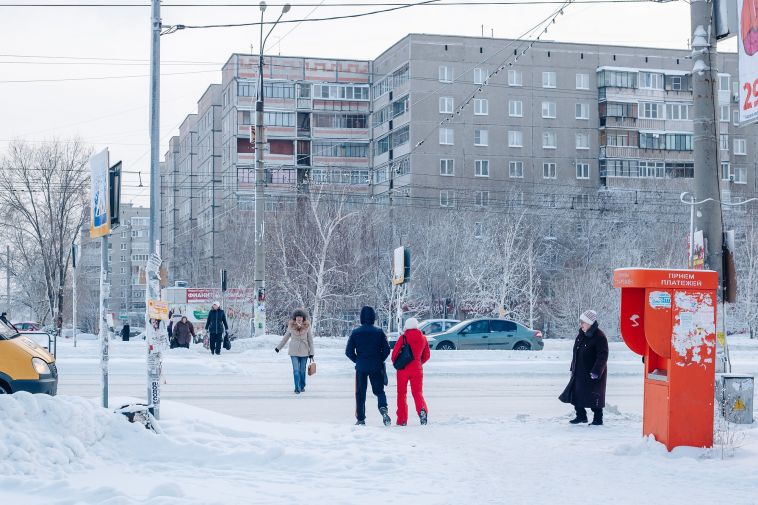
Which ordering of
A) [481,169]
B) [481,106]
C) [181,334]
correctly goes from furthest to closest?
1. [481,169]
2. [481,106]
3. [181,334]

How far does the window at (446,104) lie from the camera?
78.6m

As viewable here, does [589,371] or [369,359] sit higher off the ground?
[369,359]

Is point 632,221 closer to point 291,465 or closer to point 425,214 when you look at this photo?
point 425,214

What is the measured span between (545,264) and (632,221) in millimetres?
6481

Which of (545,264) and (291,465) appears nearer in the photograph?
(291,465)

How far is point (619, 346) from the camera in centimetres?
4169

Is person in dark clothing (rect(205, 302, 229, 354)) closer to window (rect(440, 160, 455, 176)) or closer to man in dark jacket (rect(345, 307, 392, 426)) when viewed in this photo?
man in dark jacket (rect(345, 307, 392, 426))

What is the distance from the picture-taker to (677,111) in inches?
3216

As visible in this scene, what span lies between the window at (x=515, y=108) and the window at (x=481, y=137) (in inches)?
104

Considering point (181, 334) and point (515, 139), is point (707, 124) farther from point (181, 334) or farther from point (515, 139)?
point (515, 139)

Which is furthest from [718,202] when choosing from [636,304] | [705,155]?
[636,304]

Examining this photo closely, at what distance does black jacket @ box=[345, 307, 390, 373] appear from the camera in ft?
45.4

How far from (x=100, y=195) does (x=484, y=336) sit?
25.4 m

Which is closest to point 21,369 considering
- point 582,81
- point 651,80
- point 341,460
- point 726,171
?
point 341,460
